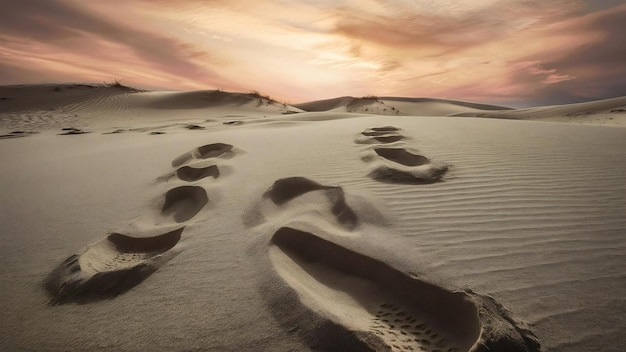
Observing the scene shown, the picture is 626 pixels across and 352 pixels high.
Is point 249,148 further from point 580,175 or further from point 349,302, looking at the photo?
point 580,175

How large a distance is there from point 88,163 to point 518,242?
409 cm

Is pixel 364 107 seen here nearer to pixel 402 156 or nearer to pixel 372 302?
pixel 402 156

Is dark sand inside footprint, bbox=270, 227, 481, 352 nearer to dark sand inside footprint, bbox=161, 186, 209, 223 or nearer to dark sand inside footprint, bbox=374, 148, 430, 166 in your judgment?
dark sand inside footprint, bbox=161, 186, 209, 223

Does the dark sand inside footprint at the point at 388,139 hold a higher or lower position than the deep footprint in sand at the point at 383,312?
higher

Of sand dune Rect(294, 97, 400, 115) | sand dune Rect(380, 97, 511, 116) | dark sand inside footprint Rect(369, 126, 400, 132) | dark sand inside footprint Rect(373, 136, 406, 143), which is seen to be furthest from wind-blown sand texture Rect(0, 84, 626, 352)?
sand dune Rect(380, 97, 511, 116)

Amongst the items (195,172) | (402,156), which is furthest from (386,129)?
(195,172)

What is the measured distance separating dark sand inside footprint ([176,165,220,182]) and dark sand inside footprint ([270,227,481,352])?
1.45 meters

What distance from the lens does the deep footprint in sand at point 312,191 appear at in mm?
1713

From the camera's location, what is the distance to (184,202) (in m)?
2.21

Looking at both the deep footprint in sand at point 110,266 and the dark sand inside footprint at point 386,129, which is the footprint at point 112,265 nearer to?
the deep footprint in sand at point 110,266

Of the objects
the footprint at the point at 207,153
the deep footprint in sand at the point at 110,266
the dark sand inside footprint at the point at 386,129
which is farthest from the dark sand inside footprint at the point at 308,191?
the dark sand inside footprint at the point at 386,129

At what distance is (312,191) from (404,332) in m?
1.20

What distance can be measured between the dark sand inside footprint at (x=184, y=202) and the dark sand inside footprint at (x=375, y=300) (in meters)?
0.81

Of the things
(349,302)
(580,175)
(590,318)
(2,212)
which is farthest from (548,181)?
(2,212)
